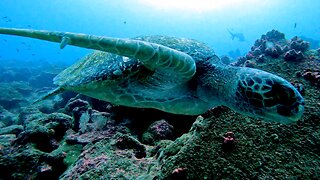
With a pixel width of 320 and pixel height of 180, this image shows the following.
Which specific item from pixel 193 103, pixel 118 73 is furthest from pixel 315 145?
pixel 118 73

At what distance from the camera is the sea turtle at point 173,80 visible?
207cm

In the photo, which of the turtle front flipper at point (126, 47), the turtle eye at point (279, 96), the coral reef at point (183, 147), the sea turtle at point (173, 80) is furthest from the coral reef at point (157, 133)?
the turtle eye at point (279, 96)

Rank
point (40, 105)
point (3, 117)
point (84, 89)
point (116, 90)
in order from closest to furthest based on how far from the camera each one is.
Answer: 1. point (116, 90)
2. point (84, 89)
3. point (3, 117)
4. point (40, 105)

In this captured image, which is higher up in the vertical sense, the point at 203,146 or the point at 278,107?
the point at 278,107

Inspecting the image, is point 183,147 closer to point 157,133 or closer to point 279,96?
point 279,96

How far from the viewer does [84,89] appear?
3.23m

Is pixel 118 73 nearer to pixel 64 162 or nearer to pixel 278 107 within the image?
pixel 64 162

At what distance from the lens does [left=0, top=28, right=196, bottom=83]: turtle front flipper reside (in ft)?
6.42

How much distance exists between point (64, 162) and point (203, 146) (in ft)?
6.43

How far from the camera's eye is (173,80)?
274 cm

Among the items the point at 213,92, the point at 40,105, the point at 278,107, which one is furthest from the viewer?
the point at 40,105

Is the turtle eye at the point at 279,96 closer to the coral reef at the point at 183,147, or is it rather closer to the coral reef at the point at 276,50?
the coral reef at the point at 183,147

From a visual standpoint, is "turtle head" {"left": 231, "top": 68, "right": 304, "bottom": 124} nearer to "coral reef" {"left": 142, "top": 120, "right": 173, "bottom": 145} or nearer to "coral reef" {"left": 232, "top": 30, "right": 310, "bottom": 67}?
"coral reef" {"left": 142, "top": 120, "right": 173, "bottom": 145}

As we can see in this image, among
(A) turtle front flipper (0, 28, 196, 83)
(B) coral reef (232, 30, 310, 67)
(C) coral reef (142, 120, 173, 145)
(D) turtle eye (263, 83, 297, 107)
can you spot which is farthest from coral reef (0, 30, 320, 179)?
(A) turtle front flipper (0, 28, 196, 83)
